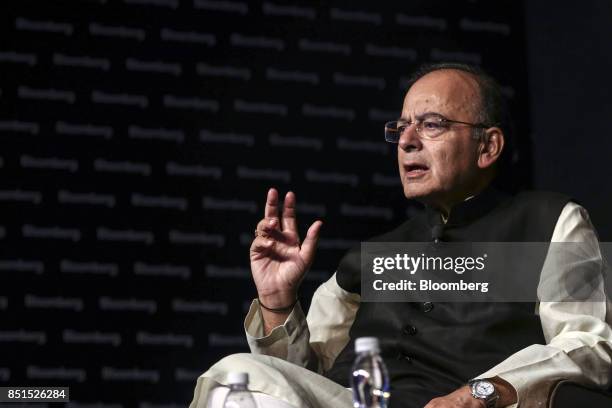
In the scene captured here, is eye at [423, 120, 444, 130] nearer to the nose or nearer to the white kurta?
the nose

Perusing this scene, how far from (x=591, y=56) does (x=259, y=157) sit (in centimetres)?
133

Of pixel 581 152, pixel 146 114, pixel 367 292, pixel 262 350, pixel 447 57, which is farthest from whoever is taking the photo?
pixel 447 57

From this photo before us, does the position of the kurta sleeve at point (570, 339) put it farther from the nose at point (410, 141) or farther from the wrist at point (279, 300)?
the wrist at point (279, 300)

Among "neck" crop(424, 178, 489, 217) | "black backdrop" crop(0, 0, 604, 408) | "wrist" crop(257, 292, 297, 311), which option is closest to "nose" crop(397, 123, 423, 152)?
"neck" crop(424, 178, 489, 217)

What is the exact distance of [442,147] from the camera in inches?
92.6

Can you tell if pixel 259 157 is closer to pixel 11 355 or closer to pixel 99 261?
pixel 99 261

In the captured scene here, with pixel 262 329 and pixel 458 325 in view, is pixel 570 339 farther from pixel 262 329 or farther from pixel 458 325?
pixel 262 329

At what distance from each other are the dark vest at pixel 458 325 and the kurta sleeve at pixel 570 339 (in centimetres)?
6

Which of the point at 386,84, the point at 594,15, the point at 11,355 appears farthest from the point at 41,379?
the point at 594,15

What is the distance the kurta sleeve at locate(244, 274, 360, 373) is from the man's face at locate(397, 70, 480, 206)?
1.13 feet

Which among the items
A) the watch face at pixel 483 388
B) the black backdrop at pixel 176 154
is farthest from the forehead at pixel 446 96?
the black backdrop at pixel 176 154

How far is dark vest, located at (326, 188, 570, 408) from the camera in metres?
2.10

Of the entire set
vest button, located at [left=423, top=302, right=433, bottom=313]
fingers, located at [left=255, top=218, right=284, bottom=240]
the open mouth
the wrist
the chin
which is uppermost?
the open mouth

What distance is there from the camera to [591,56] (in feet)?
11.4
